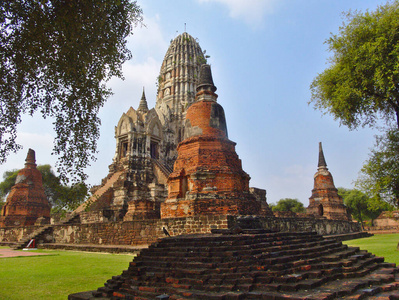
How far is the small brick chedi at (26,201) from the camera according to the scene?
24.0 metres

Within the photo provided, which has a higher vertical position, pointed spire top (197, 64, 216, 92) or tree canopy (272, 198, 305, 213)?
pointed spire top (197, 64, 216, 92)

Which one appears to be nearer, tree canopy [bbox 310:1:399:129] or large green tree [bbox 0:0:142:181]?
large green tree [bbox 0:0:142:181]

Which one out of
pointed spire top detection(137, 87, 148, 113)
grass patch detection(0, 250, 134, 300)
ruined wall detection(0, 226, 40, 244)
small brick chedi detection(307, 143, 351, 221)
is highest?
pointed spire top detection(137, 87, 148, 113)

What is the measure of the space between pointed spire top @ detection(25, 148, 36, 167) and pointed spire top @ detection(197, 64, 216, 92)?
19.2 meters

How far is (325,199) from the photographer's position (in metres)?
27.5

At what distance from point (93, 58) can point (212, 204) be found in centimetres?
668

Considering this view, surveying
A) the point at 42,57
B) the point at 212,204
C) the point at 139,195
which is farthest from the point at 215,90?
the point at 139,195

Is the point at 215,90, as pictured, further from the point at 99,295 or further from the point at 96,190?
the point at 96,190

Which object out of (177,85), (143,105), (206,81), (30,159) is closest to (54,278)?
(206,81)

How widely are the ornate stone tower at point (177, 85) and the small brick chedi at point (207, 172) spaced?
18244mm

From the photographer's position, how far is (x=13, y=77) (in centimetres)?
548

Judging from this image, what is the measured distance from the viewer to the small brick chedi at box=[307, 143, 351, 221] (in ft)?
89.7

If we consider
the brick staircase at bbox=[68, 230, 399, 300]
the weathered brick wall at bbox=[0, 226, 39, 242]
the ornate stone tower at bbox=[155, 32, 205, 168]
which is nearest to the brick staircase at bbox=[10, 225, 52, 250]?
the weathered brick wall at bbox=[0, 226, 39, 242]

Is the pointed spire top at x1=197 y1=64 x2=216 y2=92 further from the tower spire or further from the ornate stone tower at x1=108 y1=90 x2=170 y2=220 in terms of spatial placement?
the ornate stone tower at x1=108 y1=90 x2=170 y2=220
